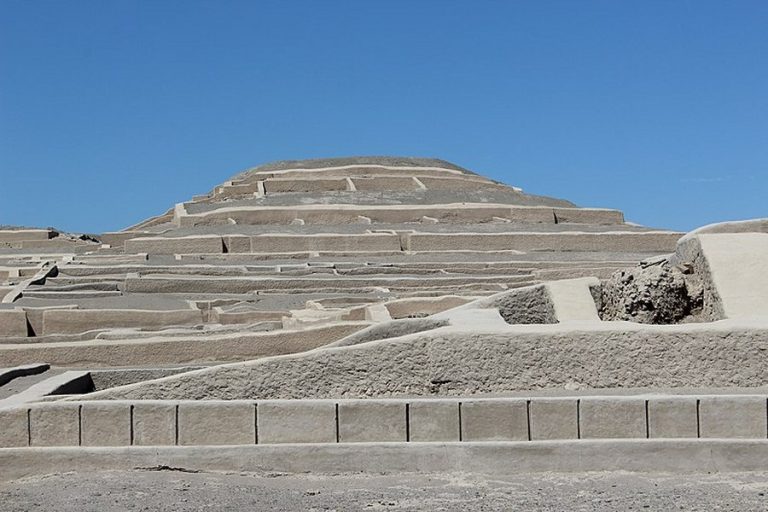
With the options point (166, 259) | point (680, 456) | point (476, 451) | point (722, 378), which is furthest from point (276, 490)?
point (166, 259)

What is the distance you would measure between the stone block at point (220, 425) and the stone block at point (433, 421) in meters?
0.89

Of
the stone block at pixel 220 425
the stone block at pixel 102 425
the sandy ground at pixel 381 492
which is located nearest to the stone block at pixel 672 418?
the sandy ground at pixel 381 492

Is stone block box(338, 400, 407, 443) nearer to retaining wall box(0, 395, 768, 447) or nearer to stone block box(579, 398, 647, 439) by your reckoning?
retaining wall box(0, 395, 768, 447)

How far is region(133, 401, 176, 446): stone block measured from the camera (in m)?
5.22

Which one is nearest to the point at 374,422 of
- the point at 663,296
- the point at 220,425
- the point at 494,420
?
the point at 494,420

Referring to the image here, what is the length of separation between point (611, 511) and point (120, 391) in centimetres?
300

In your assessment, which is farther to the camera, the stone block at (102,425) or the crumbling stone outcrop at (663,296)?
the crumbling stone outcrop at (663,296)

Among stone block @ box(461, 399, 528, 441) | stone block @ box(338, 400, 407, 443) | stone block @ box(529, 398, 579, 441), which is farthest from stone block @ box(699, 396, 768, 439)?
stone block @ box(338, 400, 407, 443)

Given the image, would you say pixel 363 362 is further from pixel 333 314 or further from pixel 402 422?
pixel 333 314

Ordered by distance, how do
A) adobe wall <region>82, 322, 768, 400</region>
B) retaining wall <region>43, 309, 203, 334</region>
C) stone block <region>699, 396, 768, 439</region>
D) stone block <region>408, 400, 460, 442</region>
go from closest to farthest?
stone block <region>699, 396, 768, 439</region>
stone block <region>408, 400, 460, 442</region>
adobe wall <region>82, 322, 768, 400</region>
retaining wall <region>43, 309, 203, 334</region>

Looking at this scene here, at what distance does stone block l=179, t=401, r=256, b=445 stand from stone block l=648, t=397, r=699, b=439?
7.09 ft

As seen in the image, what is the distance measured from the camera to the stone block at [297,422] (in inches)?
203

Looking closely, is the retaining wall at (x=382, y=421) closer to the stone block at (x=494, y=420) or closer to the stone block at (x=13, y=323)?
the stone block at (x=494, y=420)

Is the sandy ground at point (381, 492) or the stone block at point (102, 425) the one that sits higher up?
the stone block at point (102, 425)
